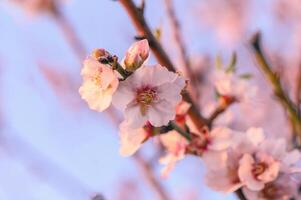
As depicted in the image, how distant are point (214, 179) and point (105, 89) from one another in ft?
1.10

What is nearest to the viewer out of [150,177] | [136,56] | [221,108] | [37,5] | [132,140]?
[136,56]

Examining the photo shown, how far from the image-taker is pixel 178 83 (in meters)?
0.80

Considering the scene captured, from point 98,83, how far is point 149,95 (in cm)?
8

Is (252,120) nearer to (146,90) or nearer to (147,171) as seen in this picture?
(147,171)

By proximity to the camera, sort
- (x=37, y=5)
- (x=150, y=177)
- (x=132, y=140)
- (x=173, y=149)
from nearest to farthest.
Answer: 1. (x=132, y=140)
2. (x=173, y=149)
3. (x=150, y=177)
4. (x=37, y=5)

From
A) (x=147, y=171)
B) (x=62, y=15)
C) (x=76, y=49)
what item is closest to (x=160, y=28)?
(x=147, y=171)

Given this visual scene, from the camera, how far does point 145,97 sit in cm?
82

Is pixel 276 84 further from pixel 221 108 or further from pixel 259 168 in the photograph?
pixel 259 168

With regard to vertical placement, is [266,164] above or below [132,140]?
below

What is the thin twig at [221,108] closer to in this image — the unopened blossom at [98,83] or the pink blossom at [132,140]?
the pink blossom at [132,140]

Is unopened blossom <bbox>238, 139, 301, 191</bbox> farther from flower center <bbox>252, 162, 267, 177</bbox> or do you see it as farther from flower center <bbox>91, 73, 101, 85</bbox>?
flower center <bbox>91, 73, 101, 85</bbox>

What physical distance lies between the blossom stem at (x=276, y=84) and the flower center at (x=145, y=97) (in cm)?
44

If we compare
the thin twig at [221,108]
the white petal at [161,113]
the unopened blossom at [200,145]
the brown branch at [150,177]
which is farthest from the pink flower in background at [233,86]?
the brown branch at [150,177]

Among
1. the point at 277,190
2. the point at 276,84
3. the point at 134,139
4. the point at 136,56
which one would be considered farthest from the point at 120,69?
the point at 276,84
